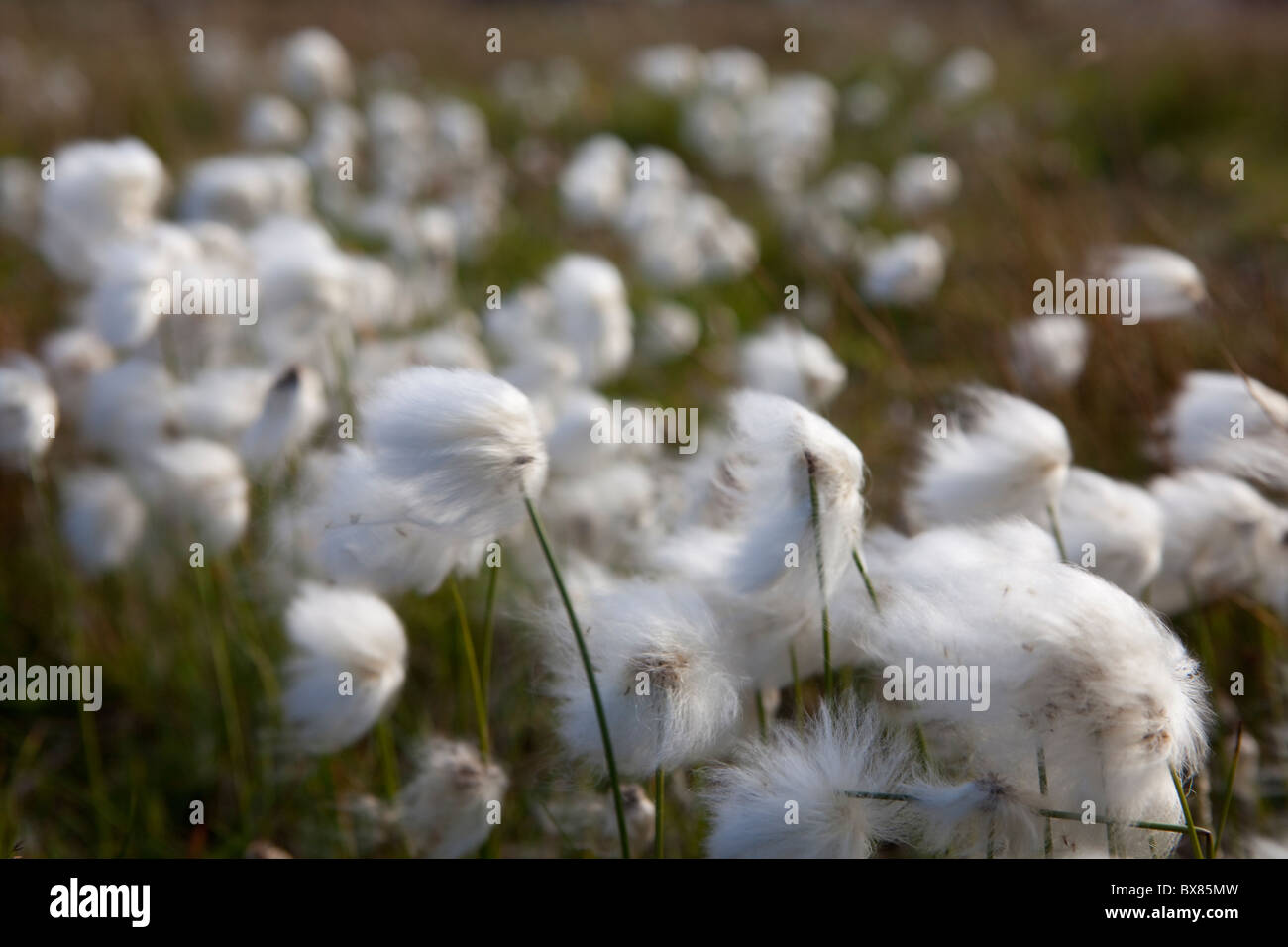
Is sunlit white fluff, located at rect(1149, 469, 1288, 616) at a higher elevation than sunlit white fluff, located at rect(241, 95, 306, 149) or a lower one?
lower

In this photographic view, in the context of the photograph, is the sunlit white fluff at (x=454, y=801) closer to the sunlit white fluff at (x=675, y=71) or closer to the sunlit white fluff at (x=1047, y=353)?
the sunlit white fluff at (x=1047, y=353)

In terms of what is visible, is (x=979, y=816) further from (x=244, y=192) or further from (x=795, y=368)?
(x=244, y=192)

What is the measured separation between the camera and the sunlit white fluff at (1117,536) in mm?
1394

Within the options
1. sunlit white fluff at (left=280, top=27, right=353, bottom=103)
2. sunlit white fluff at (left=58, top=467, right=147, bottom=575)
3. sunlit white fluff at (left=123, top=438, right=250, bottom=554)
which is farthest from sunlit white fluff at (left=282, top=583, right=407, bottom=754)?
sunlit white fluff at (left=280, top=27, right=353, bottom=103)

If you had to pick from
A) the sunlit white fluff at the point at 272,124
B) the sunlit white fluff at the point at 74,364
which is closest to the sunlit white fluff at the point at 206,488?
the sunlit white fluff at the point at 74,364

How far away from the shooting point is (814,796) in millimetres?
1015

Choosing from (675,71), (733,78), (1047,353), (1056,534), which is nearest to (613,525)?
(1056,534)

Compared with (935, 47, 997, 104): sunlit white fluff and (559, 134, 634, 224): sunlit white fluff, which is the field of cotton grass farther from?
(935, 47, 997, 104): sunlit white fluff

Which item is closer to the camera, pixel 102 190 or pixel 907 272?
pixel 102 190

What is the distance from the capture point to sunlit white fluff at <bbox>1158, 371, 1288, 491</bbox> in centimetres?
141

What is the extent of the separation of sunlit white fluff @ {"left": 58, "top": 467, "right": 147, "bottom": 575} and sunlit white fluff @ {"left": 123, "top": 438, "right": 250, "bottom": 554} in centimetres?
24

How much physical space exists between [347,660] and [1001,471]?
0.92m

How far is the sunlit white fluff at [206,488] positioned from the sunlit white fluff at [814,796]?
4.22ft

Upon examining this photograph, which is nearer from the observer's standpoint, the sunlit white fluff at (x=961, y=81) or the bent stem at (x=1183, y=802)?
the bent stem at (x=1183, y=802)
